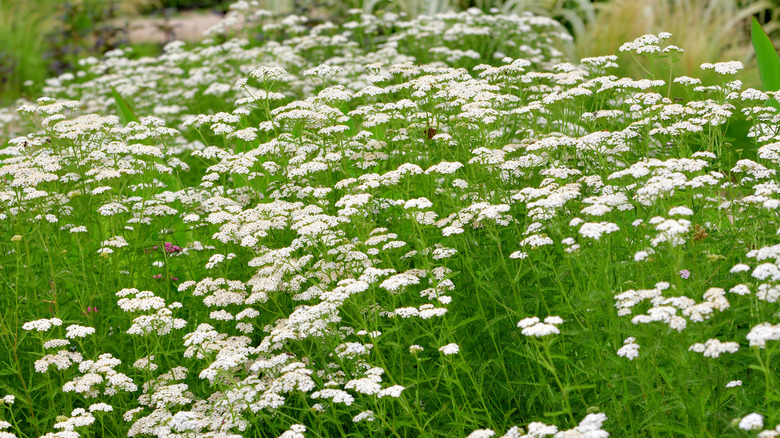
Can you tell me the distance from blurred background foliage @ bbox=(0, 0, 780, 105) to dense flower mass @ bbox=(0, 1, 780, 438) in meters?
3.43

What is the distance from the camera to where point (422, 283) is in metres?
4.21

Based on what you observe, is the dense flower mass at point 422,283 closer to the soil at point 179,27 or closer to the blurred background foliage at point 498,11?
the blurred background foliage at point 498,11

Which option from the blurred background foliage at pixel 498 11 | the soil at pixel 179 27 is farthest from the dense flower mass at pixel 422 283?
the soil at pixel 179 27

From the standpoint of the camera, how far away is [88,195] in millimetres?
4836

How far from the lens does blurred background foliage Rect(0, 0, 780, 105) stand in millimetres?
9156

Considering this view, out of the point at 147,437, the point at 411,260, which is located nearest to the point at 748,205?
the point at 411,260

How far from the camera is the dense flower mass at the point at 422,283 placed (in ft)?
10.1

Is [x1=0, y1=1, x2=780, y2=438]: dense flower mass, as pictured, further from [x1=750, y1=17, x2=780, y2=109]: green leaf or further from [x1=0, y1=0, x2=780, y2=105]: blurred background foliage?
[x1=0, y1=0, x2=780, y2=105]: blurred background foliage

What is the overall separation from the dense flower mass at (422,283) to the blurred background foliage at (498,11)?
11.2ft

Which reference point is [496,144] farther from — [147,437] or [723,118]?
[147,437]

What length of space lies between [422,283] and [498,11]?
19.3 feet

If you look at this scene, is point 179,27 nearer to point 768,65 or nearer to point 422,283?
point 768,65

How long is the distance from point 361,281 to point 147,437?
49.9 inches

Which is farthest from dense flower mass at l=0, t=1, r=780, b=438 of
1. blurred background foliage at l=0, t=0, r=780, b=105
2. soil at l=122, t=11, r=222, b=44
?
soil at l=122, t=11, r=222, b=44
